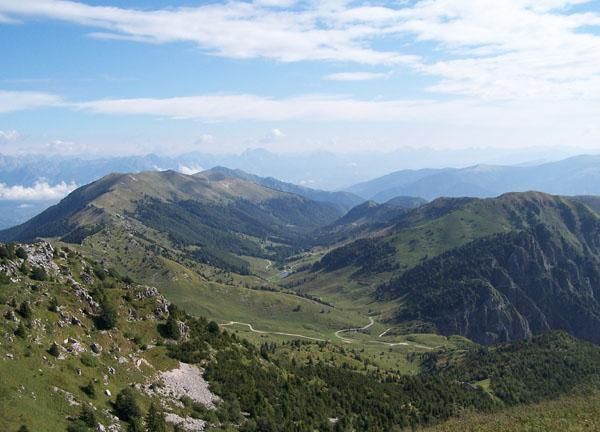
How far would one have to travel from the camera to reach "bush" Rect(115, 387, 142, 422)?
3103 inches

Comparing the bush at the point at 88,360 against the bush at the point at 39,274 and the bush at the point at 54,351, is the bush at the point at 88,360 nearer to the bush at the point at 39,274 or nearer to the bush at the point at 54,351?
the bush at the point at 54,351

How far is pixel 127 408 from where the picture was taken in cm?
7938

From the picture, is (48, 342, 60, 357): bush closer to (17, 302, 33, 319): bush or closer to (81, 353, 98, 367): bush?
(81, 353, 98, 367): bush

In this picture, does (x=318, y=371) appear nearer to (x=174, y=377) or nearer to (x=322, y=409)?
(x=322, y=409)

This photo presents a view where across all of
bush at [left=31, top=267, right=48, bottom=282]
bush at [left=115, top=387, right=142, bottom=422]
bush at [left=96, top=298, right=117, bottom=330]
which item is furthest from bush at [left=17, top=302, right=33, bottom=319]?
bush at [left=115, top=387, right=142, bottom=422]

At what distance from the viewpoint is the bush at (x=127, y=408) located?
78812 mm

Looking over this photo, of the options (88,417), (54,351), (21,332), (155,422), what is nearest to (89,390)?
(88,417)

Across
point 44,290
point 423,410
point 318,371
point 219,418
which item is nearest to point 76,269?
point 44,290

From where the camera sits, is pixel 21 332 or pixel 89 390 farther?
pixel 21 332

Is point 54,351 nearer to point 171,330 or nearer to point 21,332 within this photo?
point 21,332

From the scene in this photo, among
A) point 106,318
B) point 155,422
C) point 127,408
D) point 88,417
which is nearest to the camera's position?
point 88,417

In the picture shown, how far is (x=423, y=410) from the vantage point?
140 m

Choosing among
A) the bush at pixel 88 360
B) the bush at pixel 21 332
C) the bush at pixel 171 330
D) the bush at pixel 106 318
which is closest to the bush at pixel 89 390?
the bush at pixel 88 360

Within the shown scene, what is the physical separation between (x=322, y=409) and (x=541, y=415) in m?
46.0
